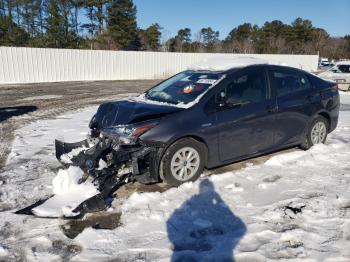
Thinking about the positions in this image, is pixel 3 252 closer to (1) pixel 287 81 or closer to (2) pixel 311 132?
(1) pixel 287 81

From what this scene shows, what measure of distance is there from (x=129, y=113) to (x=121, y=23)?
43318mm

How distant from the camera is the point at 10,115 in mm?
11109

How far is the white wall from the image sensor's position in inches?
863

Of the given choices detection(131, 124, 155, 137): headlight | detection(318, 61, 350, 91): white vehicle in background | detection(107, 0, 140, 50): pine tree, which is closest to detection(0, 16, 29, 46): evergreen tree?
detection(107, 0, 140, 50): pine tree

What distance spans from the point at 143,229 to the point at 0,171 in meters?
3.10

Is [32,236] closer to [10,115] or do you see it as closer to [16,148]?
[16,148]

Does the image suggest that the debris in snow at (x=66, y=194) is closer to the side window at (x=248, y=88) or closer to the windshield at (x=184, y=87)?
the windshield at (x=184, y=87)

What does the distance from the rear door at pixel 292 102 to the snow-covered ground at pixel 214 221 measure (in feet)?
1.69

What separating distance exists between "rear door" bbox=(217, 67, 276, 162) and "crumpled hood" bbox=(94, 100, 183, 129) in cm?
82

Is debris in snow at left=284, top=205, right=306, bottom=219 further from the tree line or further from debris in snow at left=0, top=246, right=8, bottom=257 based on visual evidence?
the tree line

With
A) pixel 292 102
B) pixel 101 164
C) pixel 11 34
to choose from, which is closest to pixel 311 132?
pixel 292 102

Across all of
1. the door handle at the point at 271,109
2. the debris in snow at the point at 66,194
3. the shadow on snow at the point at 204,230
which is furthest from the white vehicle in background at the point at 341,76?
the debris in snow at the point at 66,194

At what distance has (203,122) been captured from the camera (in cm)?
494

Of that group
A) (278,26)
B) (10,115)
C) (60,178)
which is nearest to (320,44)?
(278,26)
